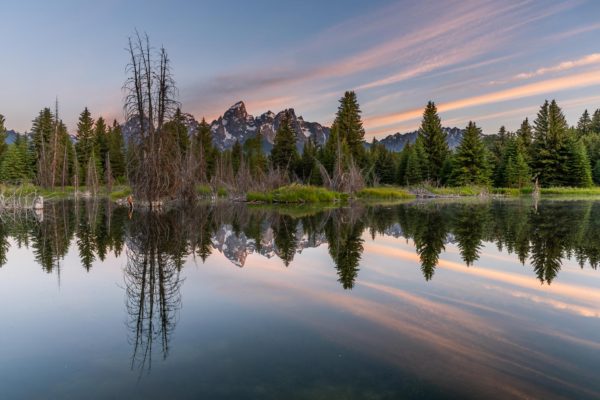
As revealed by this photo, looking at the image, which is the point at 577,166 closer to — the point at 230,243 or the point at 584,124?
the point at 584,124

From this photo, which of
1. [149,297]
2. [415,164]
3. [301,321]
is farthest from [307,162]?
[301,321]

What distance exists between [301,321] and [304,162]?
194 feet

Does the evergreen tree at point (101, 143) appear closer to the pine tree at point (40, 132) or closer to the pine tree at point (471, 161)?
the pine tree at point (40, 132)

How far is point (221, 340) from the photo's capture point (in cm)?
437

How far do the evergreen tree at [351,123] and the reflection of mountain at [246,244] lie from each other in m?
49.2

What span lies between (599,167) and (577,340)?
65044 millimetres

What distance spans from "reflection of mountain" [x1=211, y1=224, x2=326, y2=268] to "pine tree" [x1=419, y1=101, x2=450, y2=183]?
48.7 metres

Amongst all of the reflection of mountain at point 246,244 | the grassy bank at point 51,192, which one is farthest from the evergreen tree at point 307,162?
the reflection of mountain at point 246,244

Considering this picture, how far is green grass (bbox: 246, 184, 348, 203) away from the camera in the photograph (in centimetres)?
A: 3173

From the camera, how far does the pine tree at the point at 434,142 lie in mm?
58594

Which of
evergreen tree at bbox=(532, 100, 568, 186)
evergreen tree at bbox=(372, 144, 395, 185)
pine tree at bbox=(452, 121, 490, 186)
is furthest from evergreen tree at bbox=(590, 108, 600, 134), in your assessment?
evergreen tree at bbox=(372, 144, 395, 185)

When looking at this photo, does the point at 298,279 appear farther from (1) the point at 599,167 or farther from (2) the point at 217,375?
(1) the point at 599,167

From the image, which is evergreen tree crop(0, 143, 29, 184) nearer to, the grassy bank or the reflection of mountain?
A: the grassy bank

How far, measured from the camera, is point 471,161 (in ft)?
165
